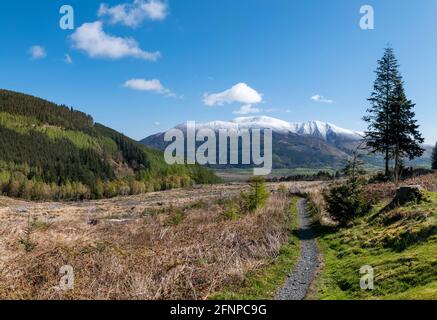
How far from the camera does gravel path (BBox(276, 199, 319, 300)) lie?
1408cm

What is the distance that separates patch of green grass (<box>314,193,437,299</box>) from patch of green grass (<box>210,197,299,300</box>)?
1.65 metres

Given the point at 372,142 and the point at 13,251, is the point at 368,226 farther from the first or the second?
the point at 372,142

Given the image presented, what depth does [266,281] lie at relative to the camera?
50.8 ft

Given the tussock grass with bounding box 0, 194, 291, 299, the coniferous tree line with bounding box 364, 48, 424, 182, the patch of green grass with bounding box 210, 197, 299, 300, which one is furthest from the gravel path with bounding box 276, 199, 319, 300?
the coniferous tree line with bounding box 364, 48, 424, 182

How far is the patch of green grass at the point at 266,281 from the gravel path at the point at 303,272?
0.93ft

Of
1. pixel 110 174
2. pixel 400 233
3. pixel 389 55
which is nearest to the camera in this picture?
pixel 400 233

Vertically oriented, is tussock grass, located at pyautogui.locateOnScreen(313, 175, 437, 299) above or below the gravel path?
above

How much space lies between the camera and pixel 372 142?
48.9 m

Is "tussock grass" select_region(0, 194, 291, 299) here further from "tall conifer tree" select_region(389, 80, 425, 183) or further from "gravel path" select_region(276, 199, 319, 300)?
"tall conifer tree" select_region(389, 80, 425, 183)

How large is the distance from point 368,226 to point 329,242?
9.40 feet

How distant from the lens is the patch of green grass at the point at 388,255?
490 inches

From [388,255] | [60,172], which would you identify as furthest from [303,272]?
[60,172]

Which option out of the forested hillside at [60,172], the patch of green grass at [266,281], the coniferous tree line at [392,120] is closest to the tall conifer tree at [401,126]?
the coniferous tree line at [392,120]
